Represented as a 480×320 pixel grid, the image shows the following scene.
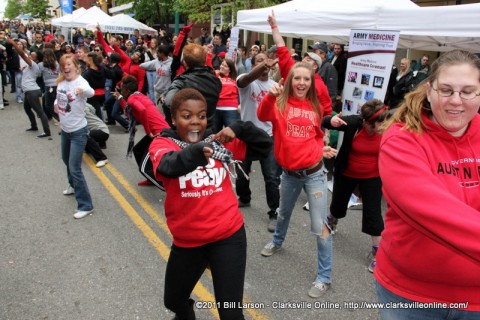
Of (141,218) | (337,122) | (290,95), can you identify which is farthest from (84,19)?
(337,122)

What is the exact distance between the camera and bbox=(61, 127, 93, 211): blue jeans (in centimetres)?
475

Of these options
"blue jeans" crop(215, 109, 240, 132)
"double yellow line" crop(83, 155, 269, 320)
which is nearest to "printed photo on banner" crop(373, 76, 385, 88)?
"blue jeans" crop(215, 109, 240, 132)

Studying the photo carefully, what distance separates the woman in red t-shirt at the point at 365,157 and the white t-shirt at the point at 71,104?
302 cm

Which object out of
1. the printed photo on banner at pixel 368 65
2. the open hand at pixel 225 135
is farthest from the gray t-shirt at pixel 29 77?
the open hand at pixel 225 135

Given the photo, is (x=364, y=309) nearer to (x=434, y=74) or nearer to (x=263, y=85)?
(x=434, y=74)

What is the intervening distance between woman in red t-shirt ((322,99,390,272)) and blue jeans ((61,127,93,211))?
9.92ft

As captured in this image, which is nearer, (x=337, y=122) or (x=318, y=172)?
(x=318, y=172)

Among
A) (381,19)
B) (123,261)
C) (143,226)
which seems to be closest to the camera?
(123,261)

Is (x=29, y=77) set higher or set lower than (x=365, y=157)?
higher

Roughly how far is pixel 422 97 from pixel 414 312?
93 centimetres

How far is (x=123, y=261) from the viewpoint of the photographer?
382 cm

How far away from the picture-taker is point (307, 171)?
3344 mm

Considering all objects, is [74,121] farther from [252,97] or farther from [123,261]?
[252,97]

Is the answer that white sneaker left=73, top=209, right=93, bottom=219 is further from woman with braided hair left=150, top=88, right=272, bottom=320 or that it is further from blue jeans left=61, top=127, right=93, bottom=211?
woman with braided hair left=150, top=88, right=272, bottom=320
